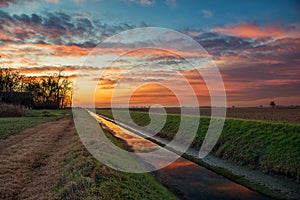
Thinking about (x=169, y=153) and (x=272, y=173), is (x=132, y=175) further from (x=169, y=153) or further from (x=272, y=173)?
(x=169, y=153)

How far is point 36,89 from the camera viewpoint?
103438 mm

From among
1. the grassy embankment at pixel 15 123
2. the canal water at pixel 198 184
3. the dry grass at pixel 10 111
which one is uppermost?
the dry grass at pixel 10 111

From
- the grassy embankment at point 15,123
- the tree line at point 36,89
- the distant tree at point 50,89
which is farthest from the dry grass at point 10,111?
the distant tree at point 50,89

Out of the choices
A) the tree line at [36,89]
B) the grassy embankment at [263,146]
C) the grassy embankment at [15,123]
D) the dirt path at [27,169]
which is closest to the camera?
the dirt path at [27,169]

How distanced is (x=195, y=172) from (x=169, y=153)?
5.83 m

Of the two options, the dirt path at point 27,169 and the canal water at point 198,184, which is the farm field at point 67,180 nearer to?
the dirt path at point 27,169

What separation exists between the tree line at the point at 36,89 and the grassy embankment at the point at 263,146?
62.1m

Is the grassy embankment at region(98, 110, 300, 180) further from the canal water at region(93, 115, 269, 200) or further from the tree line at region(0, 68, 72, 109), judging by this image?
the tree line at region(0, 68, 72, 109)

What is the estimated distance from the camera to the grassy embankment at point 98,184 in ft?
29.1

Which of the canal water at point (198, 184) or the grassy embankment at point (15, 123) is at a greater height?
the grassy embankment at point (15, 123)

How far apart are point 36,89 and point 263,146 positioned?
3930 inches

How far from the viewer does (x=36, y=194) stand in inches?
380

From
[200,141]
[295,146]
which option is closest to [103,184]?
[295,146]

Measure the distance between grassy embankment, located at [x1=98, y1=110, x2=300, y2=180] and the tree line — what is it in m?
62.1
